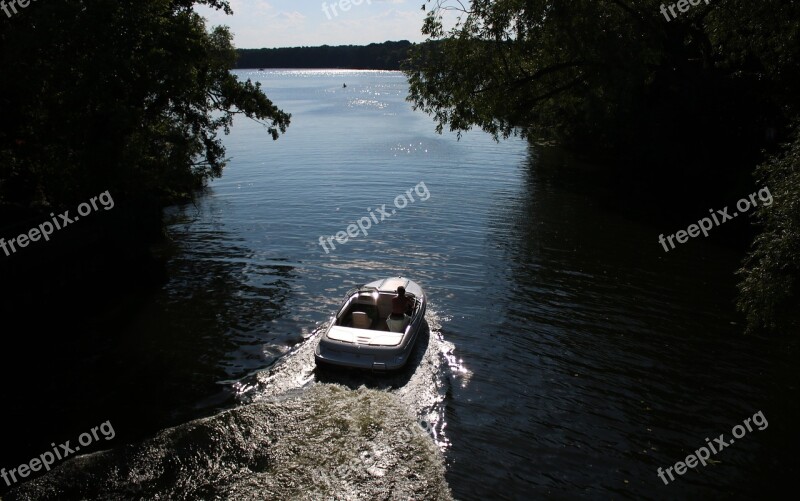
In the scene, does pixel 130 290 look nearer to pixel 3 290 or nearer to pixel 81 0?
pixel 3 290

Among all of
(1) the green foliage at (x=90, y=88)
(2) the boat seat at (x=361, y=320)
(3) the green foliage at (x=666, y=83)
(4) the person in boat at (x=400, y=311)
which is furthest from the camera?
(1) the green foliage at (x=90, y=88)

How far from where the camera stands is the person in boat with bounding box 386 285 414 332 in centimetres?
1619

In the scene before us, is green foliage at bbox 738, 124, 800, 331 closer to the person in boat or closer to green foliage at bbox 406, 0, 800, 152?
green foliage at bbox 406, 0, 800, 152

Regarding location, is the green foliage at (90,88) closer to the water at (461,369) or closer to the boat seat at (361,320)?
the water at (461,369)

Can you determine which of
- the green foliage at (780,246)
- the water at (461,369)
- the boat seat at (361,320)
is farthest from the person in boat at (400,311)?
the green foliage at (780,246)

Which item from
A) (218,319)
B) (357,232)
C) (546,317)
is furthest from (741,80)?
(218,319)

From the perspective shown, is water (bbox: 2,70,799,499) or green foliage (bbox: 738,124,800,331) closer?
water (bbox: 2,70,799,499)

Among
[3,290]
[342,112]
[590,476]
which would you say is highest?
[342,112]

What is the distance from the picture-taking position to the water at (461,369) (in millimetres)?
11516

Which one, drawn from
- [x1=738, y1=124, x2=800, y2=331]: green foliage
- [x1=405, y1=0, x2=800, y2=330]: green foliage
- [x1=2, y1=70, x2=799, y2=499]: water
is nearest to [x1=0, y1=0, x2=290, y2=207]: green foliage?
[x1=2, y1=70, x2=799, y2=499]: water

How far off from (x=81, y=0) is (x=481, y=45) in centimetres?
1571

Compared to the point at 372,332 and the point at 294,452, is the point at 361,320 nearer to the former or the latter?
the point at 372,332

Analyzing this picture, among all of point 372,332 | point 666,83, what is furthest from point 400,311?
point 666,83

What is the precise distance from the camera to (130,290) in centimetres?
2153
